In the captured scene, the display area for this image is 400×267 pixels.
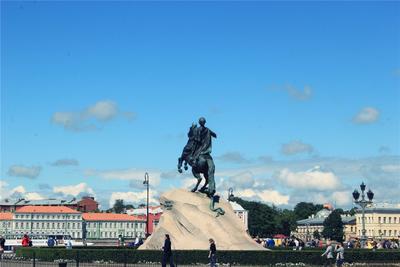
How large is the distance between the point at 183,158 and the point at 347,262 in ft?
28.7

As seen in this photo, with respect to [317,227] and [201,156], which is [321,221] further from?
[201,156]

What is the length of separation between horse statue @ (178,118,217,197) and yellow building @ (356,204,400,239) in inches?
5311

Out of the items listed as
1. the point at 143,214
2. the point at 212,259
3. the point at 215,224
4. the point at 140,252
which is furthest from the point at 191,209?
the point at 143,214

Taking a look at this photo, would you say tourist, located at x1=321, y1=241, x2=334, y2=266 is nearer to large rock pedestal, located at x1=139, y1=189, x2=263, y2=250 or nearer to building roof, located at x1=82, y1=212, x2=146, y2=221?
large rock pedestal, located at x1=139, y1=189, x2=263, y2=250

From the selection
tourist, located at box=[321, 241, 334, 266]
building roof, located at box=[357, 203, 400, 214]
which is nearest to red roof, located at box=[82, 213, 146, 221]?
building roof, located at box=[357, 203, 400, 214]

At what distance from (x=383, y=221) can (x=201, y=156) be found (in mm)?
139038

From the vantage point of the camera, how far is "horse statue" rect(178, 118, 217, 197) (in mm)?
33562

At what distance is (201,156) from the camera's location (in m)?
33.6

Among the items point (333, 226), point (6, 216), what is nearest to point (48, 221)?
point (6, 216)

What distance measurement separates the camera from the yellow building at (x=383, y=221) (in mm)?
163750

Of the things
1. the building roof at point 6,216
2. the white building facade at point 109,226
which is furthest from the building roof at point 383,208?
the building roof at point 6,216

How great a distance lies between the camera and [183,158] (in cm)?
3438

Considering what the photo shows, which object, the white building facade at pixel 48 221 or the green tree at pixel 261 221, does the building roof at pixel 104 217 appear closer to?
the white building facade at pixel 48 221

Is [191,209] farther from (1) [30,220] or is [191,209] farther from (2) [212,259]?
(1) [30,220]
